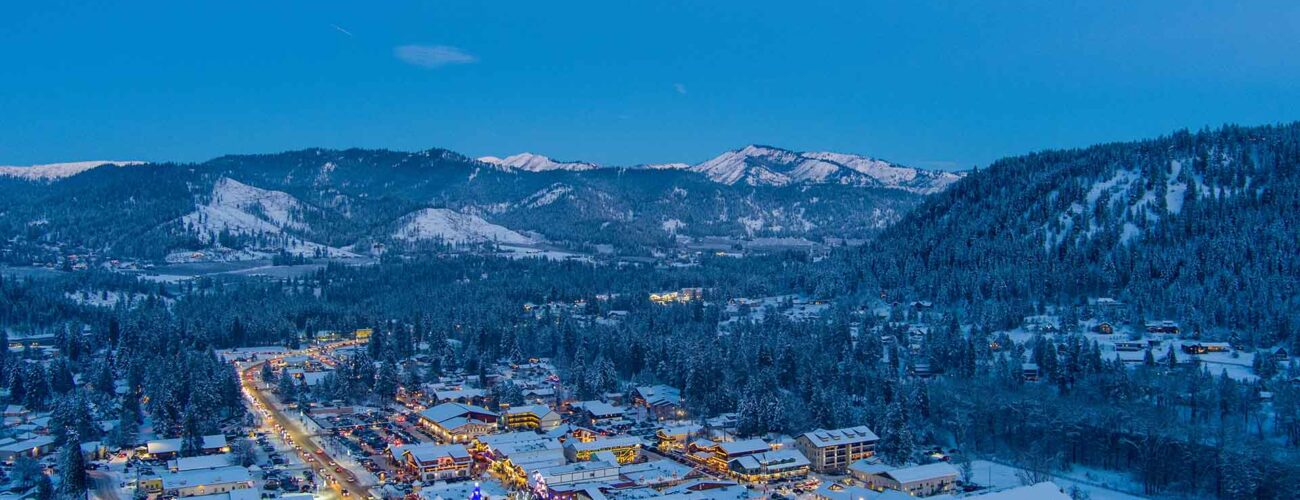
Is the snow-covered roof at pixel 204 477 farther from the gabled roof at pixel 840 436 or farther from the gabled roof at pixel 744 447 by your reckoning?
the gabled roof at pixel 840 436

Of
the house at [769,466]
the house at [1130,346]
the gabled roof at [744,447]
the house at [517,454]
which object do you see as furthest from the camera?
the house at [1130,346]

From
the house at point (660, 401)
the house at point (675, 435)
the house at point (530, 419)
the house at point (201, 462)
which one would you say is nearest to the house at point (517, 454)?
the house at point (530, 419)

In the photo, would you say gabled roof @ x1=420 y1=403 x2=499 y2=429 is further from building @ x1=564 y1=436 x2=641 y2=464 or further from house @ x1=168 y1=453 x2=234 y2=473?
house @ x1=168 y1=453 x2=234 y2=473

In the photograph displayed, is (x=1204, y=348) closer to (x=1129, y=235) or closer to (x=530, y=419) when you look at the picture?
(x=1129, y=235)

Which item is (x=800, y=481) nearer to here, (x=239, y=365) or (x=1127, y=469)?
(x=1127, y=469)

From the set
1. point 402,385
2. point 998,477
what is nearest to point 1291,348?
point 998,477

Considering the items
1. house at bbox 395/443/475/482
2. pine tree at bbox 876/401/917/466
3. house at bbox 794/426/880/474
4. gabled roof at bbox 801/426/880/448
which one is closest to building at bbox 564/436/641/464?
house at bbox 395/443/475/482

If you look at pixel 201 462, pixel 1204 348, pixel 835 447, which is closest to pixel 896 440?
pixel 835 447
